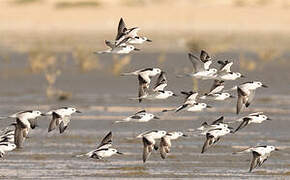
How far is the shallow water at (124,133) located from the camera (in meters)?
13.9

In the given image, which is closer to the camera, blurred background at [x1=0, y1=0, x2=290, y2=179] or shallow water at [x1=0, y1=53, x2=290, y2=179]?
shallow water at [x1=0, y1=53, x2=290, y2=179]

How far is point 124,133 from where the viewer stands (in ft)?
58.6

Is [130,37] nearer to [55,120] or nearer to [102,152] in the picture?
[55,120]

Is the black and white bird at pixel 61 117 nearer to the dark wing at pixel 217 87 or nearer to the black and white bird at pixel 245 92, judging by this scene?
the dark wing at pixel 217 87

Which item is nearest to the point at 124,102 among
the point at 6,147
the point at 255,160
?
the point at 255,160

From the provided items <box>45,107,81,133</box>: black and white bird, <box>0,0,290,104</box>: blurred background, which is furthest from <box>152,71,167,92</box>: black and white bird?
<box>0,0,290,104</box>: blurred background

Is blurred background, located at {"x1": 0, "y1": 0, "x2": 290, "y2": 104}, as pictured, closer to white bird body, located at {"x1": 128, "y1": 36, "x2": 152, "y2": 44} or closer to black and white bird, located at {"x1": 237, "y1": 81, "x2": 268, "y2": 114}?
white bird body, located at {"x1": 128, "y1": 36, "x2": 152, "y2": 44}

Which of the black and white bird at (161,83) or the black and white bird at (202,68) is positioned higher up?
the black and white bird at (202,68)

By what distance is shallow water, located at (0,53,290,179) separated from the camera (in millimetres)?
13859

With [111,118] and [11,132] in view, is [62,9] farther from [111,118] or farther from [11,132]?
[11,132]

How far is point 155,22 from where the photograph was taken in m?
61.3

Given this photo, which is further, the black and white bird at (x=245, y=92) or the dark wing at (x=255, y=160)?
the black and white bird at (x=245, y=92)

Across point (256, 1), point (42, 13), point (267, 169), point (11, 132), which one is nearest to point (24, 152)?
point (11, 132)

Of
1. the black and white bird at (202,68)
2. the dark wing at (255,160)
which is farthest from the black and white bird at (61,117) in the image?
the dark wing at (255,160)
